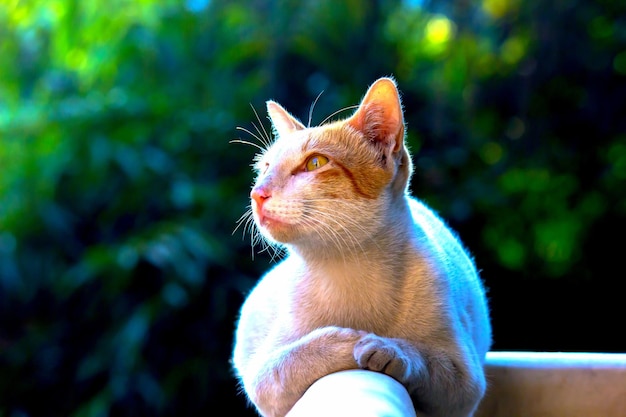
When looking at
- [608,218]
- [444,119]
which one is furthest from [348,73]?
[608,218]

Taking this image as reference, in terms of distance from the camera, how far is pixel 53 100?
2.23 metres

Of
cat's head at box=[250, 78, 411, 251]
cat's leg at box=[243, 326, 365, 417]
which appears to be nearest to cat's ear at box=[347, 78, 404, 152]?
cat's head at box=[250, 78, 411, 251]

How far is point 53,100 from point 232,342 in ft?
3.05

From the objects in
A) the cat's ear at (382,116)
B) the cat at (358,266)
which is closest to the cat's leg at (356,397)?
the cat at (358,266)

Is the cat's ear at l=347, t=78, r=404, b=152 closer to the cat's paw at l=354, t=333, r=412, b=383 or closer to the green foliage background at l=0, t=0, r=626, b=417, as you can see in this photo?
the cat's paw at l=354, t=333, r=412, b=383

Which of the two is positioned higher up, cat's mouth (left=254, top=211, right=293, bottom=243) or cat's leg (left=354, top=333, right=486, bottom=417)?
cat's mouth (left=254, top=211, right=293, bottom=243)

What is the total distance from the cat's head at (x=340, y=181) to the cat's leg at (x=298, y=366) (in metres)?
0.15

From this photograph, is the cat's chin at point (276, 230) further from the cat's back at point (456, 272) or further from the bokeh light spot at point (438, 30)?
the bokeh light spot at point (438, 30)

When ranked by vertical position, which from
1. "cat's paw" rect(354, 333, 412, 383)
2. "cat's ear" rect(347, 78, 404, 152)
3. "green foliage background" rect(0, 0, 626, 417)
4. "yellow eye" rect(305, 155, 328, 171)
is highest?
"cat's ear" rect(347, 78, 404, 152)

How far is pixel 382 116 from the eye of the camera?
3.55 ft

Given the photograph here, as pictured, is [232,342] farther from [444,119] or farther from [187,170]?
[444,119]

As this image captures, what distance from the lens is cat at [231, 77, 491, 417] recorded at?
970 mm

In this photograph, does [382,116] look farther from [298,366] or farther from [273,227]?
[298,366]

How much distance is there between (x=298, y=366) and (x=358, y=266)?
0.21 meters
